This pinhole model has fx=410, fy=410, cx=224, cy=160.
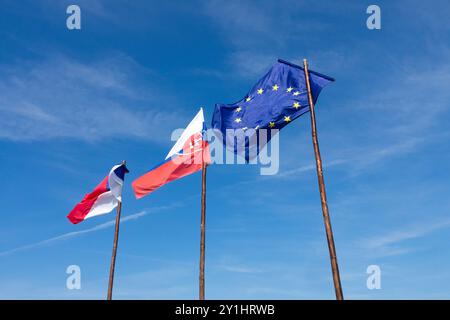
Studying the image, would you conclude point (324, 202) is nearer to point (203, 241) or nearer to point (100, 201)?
point (203, 241)

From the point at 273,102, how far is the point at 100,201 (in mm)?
14153

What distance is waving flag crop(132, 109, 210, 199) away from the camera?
20.6m

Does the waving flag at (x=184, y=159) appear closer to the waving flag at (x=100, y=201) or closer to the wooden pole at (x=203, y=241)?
the wooden pole at (x=203, y=241)

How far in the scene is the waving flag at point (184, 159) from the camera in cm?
2056

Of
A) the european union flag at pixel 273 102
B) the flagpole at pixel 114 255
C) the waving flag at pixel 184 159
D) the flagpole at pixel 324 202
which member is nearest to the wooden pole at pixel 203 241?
the waving flag at pixel 184 159

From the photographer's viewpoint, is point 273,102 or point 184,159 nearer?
point 273,102

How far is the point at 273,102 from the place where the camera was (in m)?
18.2

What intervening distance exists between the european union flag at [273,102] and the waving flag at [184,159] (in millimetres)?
1735

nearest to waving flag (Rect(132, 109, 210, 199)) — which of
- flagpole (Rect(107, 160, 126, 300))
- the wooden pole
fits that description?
the wooden pole

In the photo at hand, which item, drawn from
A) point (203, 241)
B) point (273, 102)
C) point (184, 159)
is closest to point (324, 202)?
point (273, 102)
